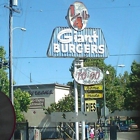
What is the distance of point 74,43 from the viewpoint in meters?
22.9

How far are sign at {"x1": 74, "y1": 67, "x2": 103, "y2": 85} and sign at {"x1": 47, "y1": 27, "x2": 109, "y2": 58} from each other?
1200 mm

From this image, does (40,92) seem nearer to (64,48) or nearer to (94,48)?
(94,48)

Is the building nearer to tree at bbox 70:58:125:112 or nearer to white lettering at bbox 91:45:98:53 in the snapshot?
tree at bbox 70:58:125:112

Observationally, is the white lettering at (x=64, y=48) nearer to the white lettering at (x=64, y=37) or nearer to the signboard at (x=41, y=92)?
the white lettering at (x=64, y=37)

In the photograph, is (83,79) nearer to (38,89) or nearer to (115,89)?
(115,89)

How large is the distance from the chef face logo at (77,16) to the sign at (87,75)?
2.50 metres

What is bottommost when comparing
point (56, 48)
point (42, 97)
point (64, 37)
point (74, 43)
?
point (42, 97)

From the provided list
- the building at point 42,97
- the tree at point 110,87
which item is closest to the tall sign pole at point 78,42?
the tree at point 110,87

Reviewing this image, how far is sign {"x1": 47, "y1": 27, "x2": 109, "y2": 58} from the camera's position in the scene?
22.7 meters

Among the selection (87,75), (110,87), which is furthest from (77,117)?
(110,87)

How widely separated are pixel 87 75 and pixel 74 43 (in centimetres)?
210

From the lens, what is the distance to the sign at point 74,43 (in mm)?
22703

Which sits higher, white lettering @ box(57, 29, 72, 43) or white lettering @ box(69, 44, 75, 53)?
white lettering @ box(57, 29, 72, 43)

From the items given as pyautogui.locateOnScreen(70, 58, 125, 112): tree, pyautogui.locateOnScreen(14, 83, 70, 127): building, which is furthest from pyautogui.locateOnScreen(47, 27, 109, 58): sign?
pyautogui.locateOnScreen(14, 83, 70, 127): building
